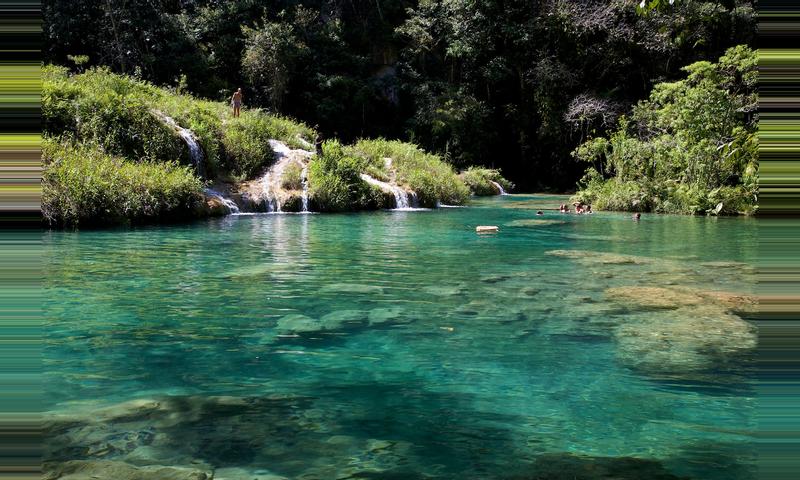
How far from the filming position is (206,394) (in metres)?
4.23

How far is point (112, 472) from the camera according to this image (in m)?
3.04

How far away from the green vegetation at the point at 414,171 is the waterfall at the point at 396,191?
0.58 m

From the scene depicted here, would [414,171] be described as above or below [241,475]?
above

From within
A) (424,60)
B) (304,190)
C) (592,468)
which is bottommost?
(592,468)

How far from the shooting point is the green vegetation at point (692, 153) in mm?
18828

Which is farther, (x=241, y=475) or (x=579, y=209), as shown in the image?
(x=579, y=209)

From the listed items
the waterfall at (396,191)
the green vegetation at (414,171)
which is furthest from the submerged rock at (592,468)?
the green vegetation at (414,171)

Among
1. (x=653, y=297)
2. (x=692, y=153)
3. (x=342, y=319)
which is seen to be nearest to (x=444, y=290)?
(x=342, y=319)

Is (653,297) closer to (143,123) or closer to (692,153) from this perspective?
(692,153)

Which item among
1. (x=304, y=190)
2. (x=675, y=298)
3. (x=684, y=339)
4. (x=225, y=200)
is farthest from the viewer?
(x=304, y=190)

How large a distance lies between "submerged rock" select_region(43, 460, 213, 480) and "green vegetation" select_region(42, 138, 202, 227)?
11.0m

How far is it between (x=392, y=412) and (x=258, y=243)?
8529 mm

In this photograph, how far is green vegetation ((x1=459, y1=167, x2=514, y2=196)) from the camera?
104 feet

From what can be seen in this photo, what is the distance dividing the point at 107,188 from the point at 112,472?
12.7 metres
